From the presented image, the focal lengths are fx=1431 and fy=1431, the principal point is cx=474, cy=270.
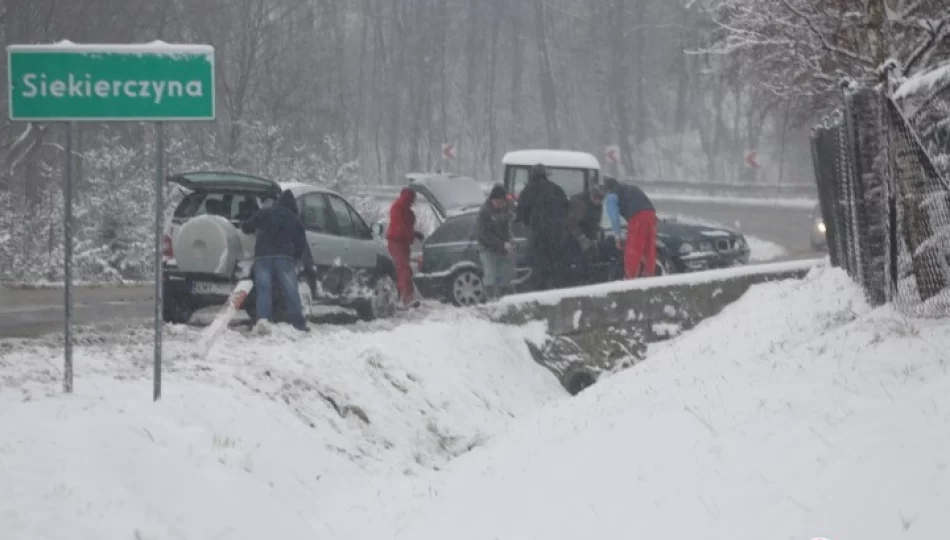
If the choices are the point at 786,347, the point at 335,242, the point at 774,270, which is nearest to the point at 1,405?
the point at 786,347

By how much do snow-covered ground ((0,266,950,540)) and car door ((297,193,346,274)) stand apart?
3914mm

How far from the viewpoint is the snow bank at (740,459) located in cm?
684

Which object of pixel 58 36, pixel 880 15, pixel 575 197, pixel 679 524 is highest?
pixel 58 36

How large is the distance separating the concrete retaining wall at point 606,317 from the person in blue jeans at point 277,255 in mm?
2992

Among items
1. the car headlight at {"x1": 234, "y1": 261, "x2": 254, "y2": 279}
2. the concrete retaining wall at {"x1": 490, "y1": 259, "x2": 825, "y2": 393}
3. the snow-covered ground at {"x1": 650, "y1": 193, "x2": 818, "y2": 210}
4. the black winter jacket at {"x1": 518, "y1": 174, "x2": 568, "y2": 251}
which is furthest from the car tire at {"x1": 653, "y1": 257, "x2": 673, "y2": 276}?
the snow-covered ground at {"x1": 650, "y1": 193, "x2": 818, "y2": 210}

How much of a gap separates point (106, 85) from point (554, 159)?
14.9 m

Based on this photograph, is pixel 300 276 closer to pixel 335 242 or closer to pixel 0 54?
pixel 335 242

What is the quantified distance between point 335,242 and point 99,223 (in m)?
12.9

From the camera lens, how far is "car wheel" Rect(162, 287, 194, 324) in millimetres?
16531

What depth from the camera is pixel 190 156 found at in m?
37.1

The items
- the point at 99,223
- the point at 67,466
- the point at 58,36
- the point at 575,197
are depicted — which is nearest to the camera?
the point at 67,466

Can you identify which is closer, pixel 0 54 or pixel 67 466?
pixel 67 466

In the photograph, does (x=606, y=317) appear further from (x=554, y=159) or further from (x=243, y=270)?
(x=554, y=159)

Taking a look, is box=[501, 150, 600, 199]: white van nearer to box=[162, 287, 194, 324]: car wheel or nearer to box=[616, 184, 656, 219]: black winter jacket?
box=[616, 184, 656, 219]: black winter jacket
